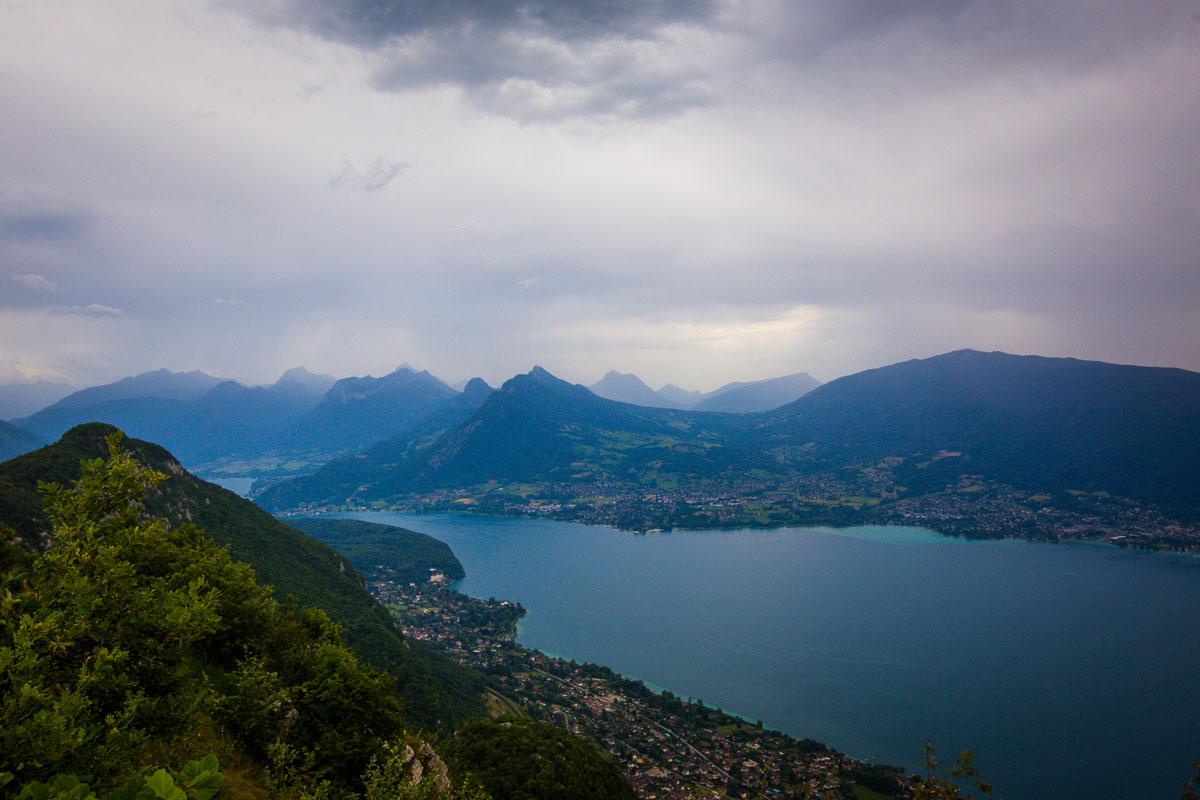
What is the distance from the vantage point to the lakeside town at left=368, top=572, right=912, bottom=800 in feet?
115

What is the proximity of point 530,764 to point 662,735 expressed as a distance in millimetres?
20404

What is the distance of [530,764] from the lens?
83.2ft

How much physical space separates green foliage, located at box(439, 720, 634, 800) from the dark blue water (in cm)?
2372

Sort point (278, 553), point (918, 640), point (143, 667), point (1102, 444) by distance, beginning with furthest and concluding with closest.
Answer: point (1102, 444)
point (918, 640)
point (278, 553)
point (143, 667)

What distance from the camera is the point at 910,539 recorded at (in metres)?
114

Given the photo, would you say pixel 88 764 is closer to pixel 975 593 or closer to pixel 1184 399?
pixel 975 593

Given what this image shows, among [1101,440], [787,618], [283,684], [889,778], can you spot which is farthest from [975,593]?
[1101,440]

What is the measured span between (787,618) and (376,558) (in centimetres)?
6954

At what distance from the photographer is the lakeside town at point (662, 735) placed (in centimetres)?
3491

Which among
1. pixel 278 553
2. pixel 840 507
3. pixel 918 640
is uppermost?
pixel 278 553

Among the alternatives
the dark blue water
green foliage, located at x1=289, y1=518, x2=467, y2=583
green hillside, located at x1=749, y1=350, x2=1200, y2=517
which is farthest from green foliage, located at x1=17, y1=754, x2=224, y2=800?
green hillside, located at x1=749, y1=350, x2=1200, y2=517

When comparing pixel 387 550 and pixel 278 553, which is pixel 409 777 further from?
pixel 387 550

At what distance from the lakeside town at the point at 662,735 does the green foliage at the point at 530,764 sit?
7747 mm

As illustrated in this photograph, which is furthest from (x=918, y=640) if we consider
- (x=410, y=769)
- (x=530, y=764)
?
(x=410, y=769)
